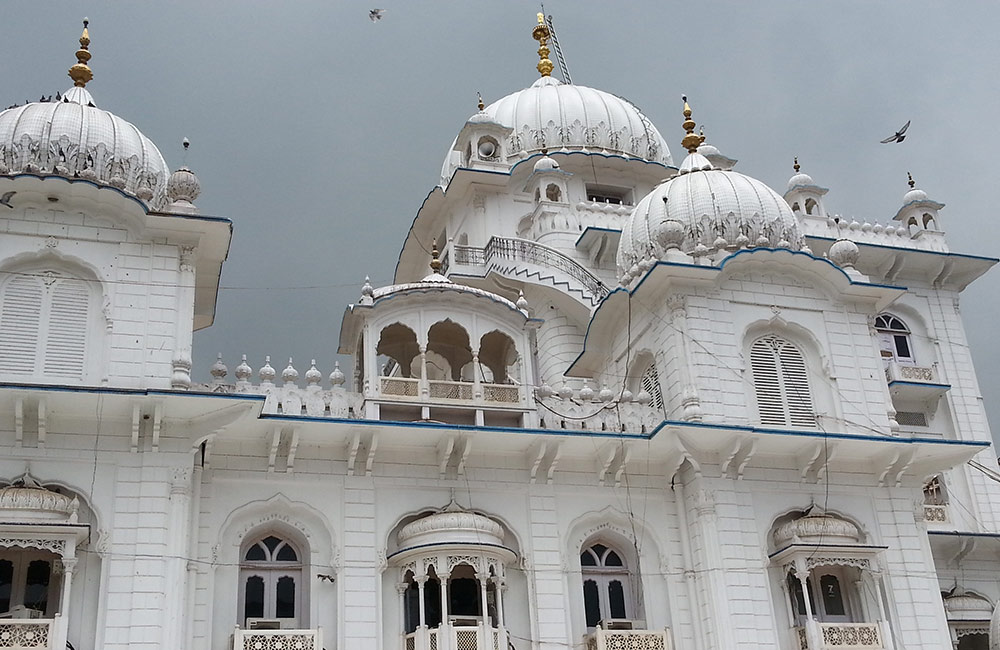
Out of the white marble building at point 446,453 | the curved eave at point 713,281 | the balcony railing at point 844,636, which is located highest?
the curved eave at point 713,281

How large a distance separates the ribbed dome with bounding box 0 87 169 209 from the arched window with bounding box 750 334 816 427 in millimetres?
11432

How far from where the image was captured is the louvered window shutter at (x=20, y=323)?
16.8m

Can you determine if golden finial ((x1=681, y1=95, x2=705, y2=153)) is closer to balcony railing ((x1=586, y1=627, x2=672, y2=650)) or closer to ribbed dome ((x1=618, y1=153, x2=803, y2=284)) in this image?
ribbed dome ((x1=618, y1=153, x2=803, y2=284))

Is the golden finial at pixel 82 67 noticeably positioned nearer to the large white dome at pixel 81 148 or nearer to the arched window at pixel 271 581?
the large white dome at pixel 81 148

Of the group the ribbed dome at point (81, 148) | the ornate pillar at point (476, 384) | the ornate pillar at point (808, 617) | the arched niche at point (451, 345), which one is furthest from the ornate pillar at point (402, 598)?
the ribbed dome at point (81, 148)

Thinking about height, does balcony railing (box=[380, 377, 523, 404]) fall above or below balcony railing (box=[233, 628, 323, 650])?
above

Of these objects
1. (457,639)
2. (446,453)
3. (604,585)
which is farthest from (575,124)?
(457,639)

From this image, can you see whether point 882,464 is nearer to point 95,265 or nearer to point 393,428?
point 393,428

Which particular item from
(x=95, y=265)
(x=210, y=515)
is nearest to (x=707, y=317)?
(x=210, y=515)

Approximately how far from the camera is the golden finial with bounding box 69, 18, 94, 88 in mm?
20609

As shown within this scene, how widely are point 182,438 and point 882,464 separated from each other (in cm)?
1229

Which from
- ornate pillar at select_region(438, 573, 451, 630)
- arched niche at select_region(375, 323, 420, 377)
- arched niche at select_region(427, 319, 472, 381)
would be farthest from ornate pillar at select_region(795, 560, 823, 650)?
arched niche at select_region(375, 323, 420, 377)

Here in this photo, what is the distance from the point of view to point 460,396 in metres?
19.1

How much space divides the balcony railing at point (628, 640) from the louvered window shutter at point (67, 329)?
9.19 m
